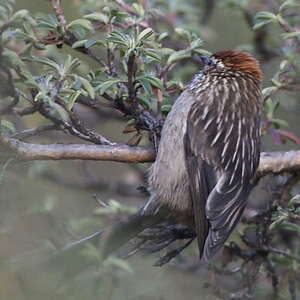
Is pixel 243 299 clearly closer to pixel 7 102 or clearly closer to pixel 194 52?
pixel 194 52

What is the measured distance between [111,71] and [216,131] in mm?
796

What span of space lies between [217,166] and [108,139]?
2.54 ft

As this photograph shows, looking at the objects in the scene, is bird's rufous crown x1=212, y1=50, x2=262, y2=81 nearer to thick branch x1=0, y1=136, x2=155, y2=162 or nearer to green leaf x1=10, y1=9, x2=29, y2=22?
thick branch x1=0, y1=136, x2=155, y2=162

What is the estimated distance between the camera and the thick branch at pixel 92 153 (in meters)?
3.54

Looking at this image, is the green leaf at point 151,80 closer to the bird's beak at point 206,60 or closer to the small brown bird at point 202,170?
the small brown bird at point 202,170

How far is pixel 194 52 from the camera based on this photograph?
4.49 metres

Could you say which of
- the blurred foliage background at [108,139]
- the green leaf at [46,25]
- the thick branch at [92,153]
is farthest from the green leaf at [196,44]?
the green leaf at [46,25]

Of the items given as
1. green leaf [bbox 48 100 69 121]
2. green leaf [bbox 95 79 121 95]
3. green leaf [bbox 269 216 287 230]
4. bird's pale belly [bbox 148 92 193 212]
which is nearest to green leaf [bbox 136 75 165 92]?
green leaf [bbox 95 79 121 95]

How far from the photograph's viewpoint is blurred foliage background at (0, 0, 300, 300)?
3.61 meters

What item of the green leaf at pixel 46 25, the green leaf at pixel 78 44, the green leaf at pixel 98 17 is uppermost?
the green leaf at pixel 46 25

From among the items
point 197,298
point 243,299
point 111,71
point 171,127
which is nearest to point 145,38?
point 111,71

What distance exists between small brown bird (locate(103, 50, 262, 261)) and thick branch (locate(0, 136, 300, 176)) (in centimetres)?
15

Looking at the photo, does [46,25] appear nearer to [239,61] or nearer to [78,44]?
[78,44]

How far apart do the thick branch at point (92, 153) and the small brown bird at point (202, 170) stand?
154mm
